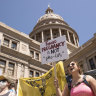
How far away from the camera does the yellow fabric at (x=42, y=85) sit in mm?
4848

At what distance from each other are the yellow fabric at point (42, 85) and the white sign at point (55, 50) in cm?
70

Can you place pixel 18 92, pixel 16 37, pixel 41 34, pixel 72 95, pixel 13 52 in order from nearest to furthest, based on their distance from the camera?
pixel 72 95, pixel 18 92, pixel 13 52, pixel 16 37, pixel 41 34

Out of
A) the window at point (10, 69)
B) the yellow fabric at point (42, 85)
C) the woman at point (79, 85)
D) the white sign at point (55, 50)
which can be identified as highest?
the window at point (10, 69)

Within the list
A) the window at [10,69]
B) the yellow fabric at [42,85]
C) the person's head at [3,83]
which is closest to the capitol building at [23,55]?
the window at [10,69]

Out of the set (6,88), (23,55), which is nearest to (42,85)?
(6,88)

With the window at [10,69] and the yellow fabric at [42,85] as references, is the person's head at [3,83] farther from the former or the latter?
the window at [10,69]

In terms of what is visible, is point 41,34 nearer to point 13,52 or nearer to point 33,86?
point 13,52

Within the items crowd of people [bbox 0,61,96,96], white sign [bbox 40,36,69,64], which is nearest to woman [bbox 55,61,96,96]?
crowd of people [bbox 0,61,96,96]

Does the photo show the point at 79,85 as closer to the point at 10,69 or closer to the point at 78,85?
the point at 78,85

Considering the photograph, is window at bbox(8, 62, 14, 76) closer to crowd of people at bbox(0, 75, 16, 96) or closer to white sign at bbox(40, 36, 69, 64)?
crowd of people at bbox(0, 75, 16, 96)

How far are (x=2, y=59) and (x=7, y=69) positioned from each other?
4.29ft

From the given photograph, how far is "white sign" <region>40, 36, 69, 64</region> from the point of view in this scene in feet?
13.8

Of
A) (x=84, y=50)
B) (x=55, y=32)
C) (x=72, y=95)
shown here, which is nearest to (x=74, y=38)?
(x=55, y=32)

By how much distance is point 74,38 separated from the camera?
3894 cm
